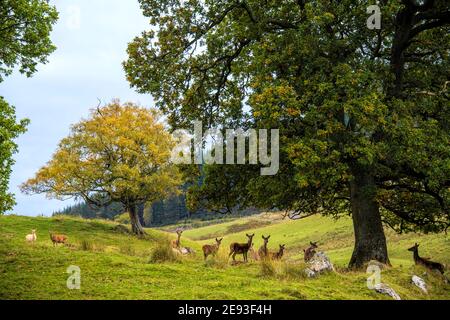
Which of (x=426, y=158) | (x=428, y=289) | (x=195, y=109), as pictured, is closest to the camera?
(x=428, y=289)

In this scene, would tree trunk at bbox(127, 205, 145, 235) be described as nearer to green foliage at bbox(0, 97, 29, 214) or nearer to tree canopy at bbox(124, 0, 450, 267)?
tree canopy at bbox(124, 0, 450, 267)

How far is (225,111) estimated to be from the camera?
2352 centimetres

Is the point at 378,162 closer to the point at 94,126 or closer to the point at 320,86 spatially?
the point at 320,86

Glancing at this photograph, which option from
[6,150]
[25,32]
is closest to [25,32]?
[25,32]

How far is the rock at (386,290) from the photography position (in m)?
13.9

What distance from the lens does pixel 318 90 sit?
1772cm

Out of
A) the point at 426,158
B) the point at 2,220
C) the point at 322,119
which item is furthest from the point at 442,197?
the point at 2,220

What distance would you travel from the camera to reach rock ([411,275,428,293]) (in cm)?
1562

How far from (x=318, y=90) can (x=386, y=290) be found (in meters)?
7.84

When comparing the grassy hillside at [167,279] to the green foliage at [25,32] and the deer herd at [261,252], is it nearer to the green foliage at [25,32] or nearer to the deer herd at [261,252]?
the deer herd at [261,252]

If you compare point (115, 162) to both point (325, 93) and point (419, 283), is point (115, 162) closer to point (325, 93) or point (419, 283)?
point (325, 93)

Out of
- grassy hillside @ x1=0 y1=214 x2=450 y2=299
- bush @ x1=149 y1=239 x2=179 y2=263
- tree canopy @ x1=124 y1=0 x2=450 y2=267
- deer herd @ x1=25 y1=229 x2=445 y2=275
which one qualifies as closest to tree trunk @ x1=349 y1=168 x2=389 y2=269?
tree canopy @ x1=124 y1=0 x2=450 y2=267

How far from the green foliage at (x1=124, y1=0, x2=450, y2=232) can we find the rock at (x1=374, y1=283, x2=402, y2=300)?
13.8ft
